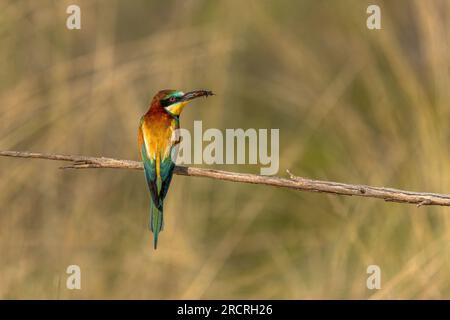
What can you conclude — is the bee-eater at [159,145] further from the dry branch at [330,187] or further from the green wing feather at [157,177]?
the dry branch at [330,187]

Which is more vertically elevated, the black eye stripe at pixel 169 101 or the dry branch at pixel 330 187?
the black eye stripe at pixel 169 101

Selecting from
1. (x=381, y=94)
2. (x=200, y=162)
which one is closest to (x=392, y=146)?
(x=381, y=94)

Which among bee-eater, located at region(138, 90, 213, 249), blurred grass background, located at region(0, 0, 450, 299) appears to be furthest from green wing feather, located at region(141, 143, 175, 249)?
blurred grass background, located at region(0, 0, 450, 299)

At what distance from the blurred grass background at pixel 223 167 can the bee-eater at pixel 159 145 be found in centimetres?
123

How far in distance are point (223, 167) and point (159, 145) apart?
2.48 metres

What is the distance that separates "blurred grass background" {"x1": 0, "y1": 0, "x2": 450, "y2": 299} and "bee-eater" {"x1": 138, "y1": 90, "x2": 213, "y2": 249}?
1.23 meters

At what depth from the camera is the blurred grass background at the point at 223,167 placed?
5137 millimetres

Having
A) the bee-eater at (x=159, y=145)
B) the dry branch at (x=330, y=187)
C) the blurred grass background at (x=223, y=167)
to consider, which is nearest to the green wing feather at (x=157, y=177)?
the bee-eater at (x=159, y=145)

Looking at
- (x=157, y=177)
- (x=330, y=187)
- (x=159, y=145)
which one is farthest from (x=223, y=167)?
(x=330, y=187)

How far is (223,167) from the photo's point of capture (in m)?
6.27

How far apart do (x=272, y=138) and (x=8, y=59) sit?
177 centimetres

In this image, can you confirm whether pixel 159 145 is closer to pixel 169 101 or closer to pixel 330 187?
pixel 169 101

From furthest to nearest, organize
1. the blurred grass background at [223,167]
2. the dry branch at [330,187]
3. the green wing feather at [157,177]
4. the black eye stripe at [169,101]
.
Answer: the blurred grass background at [223,167] → the black eye stripe at [169,101] → the green wing feather at [157,177] → the dry branch at [330,187]

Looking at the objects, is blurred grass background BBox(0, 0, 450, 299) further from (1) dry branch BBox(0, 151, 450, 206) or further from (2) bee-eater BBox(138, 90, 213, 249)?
(1) dry branch BBox(0, 151, 450, 206)
